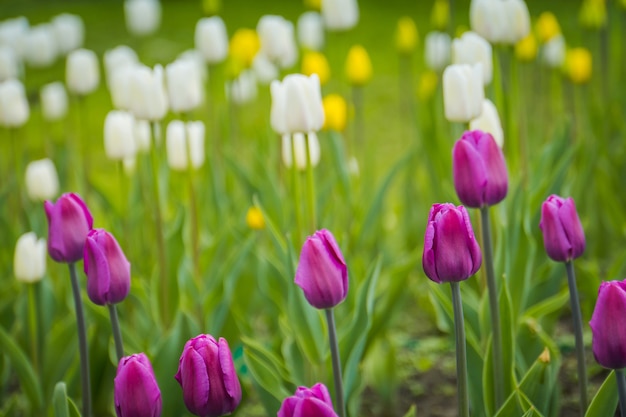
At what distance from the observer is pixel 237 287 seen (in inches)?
93.8

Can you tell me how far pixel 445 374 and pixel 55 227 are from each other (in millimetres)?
1289

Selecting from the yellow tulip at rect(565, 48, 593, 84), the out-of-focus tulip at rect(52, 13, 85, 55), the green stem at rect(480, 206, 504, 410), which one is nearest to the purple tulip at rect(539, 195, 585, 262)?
the green stem at rect(480, 206, 504, 410)

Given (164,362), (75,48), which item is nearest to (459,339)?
(164,362)

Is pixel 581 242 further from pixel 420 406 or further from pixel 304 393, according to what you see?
pixel 420 406

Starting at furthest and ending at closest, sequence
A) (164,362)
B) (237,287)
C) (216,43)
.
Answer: (216,43) < (237,287) < (164,362)

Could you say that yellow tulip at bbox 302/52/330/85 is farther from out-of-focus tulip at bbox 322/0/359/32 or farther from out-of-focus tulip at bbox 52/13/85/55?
out-of-focus tulip at bbox 52/13/85/55

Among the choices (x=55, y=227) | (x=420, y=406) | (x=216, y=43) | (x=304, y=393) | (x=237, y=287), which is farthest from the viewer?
(x=216, y=43)

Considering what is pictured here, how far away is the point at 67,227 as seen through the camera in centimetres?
145

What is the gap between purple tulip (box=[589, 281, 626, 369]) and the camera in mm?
1118

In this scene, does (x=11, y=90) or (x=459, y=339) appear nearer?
(x=459, y=339)

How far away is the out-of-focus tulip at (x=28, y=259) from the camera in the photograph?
1.77m

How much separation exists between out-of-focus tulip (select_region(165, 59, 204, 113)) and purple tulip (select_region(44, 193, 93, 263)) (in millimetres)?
719

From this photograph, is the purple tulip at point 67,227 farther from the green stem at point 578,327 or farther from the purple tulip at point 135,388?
the green stem at point 578,327

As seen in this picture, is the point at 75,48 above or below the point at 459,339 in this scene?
above
